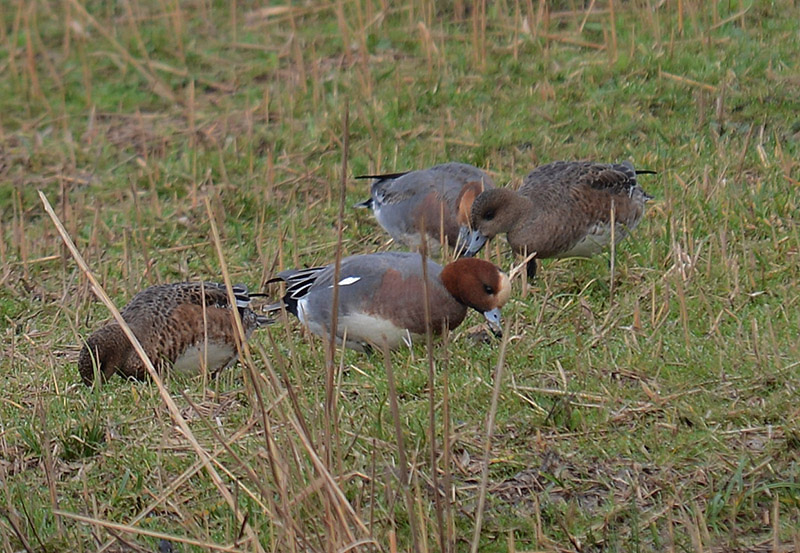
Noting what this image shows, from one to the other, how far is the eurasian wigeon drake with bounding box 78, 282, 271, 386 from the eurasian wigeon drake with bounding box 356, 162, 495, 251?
50.4 inches

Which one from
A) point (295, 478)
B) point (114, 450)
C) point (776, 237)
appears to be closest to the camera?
point (295, 478)

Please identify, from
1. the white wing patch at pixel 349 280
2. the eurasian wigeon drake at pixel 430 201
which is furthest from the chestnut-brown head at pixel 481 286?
the eurasian wigeon drake at pixel 430 201

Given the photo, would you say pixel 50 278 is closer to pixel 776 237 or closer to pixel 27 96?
pixel 27 96

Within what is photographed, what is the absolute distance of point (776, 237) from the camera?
539 centimetres

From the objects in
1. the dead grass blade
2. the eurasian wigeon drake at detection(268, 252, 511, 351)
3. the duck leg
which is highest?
the dead grass blade

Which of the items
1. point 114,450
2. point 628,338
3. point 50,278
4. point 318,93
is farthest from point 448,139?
point 114,450

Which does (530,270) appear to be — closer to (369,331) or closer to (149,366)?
(369,331)

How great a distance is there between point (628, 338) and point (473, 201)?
144cm

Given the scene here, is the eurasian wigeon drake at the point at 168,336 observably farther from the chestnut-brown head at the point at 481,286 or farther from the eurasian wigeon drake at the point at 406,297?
the chestnut-brown head at the point at 481,286

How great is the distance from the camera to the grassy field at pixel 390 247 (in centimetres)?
334

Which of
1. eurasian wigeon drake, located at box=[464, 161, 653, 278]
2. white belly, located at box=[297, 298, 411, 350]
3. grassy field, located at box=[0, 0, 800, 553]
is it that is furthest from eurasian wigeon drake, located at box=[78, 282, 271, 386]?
eurasian wigeon drake, located at box=[464, 161, 653, 278]

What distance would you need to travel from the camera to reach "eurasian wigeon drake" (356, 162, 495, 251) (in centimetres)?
617

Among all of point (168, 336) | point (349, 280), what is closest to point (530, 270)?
point (349, 280)

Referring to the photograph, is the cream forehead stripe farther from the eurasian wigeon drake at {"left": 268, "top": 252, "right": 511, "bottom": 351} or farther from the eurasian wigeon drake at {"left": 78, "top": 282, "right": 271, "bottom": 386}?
the eurasian wigeon drake at {"left": 78, "top": 282, "right": 271, "bottom": 386}
